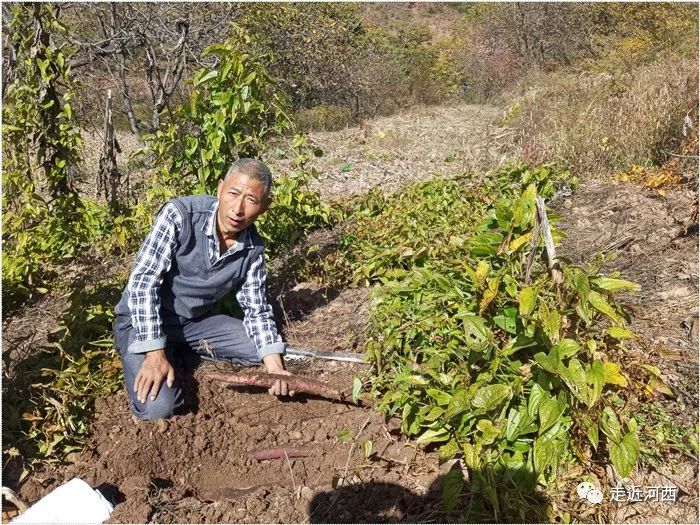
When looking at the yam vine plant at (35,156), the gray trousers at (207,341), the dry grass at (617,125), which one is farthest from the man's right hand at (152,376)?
the dry grass at (617,125)

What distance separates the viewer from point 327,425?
271 cm

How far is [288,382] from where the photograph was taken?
2748 millimetres

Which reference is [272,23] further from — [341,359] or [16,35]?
[341,359]

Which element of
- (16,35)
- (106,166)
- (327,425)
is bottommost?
(327,425)

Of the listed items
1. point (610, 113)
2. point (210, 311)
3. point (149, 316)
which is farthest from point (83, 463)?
point (610, 113)

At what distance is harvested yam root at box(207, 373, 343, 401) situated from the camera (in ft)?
9.00

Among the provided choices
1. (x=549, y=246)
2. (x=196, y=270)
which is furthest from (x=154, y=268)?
(x=549, y=246)

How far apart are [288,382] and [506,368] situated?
1.02 meters

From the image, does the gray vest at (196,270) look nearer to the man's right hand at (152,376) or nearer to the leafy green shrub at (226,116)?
the man's right hand at (152,376)

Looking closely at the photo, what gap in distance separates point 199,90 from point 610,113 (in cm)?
501

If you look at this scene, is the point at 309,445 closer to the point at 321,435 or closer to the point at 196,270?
the point at 321,435

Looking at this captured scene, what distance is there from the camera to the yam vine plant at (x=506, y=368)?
1.99 m

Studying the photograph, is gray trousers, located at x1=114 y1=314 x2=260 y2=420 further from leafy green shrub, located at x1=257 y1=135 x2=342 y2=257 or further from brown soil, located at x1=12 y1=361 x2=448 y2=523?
leafy green shrub, located at x1=257 y1=135 x2=342 y2=257

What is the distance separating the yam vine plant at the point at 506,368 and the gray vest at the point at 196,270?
725 millimetres
